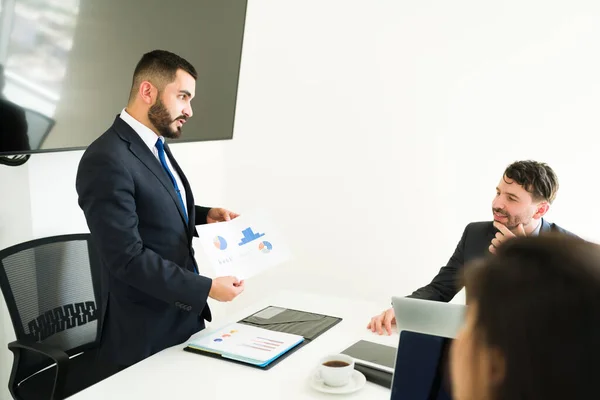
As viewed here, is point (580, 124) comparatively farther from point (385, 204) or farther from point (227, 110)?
point (227, 110)

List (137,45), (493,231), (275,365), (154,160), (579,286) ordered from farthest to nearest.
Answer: (137,45)
(493,231)
(154,160)
(275,365)
(579,286)

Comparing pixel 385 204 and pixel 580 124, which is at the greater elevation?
pixel 580 124

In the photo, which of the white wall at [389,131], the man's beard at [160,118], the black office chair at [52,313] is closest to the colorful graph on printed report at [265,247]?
the man's beard at [160,118]

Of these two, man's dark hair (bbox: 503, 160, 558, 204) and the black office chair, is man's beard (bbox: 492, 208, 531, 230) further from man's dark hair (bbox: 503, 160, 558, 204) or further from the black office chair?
the black office chair

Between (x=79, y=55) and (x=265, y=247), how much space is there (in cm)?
110

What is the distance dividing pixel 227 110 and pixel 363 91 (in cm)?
81

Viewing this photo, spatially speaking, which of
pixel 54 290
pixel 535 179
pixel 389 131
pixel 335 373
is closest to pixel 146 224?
pixel 54 290

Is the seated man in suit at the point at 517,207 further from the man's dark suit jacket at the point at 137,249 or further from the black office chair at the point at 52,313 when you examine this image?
the black office chair at the point at 52,313

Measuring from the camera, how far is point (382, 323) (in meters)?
1.88

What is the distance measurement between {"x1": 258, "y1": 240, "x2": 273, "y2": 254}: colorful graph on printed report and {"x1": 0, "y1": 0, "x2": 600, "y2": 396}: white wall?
1107 millimetres

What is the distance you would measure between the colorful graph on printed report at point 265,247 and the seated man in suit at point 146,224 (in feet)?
0.48

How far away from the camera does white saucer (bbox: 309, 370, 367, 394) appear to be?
1.41 metres

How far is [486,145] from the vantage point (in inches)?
123

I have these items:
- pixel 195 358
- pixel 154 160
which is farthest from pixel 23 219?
pixel 195 358
